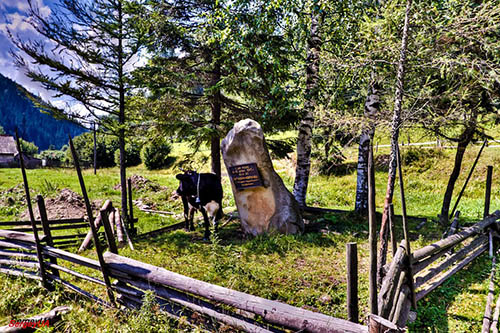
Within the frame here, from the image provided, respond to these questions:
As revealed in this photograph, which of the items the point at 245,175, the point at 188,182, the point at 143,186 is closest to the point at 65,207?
the point at 143,186

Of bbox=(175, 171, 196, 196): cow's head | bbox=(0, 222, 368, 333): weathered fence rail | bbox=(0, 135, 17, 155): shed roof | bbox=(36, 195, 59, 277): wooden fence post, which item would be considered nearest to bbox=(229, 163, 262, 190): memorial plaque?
bbox=(175, 171, 196, 196): cow's head

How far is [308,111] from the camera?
8539 mm

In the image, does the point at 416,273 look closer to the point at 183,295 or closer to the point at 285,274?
the point at 285,274

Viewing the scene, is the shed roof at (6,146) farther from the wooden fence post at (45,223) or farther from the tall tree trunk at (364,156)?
the tall tree trunk at (364,156)

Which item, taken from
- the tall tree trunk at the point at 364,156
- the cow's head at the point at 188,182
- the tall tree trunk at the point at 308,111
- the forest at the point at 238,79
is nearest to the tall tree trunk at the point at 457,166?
the forest at the point at 238,79

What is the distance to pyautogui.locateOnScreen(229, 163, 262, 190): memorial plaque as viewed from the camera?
288 inches

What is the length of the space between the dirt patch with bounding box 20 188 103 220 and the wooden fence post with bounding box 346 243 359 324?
11.0 m

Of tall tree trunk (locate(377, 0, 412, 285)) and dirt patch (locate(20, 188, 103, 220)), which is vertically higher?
tall tree trunk (locate(377, 0, 412, 285))

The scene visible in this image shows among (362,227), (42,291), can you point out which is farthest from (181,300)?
(362,227)

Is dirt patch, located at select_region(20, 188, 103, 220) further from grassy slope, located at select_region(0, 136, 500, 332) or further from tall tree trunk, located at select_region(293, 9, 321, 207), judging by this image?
tall tree trunk, located at select_region(293, 9, 321, 207)

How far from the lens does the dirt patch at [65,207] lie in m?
10.5

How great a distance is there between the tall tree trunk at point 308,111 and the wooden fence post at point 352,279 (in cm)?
575

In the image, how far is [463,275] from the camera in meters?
5.37

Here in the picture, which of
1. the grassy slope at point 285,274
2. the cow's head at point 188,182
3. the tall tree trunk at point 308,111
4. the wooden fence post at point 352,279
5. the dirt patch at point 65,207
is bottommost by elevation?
the grassy slope at point 285,274
